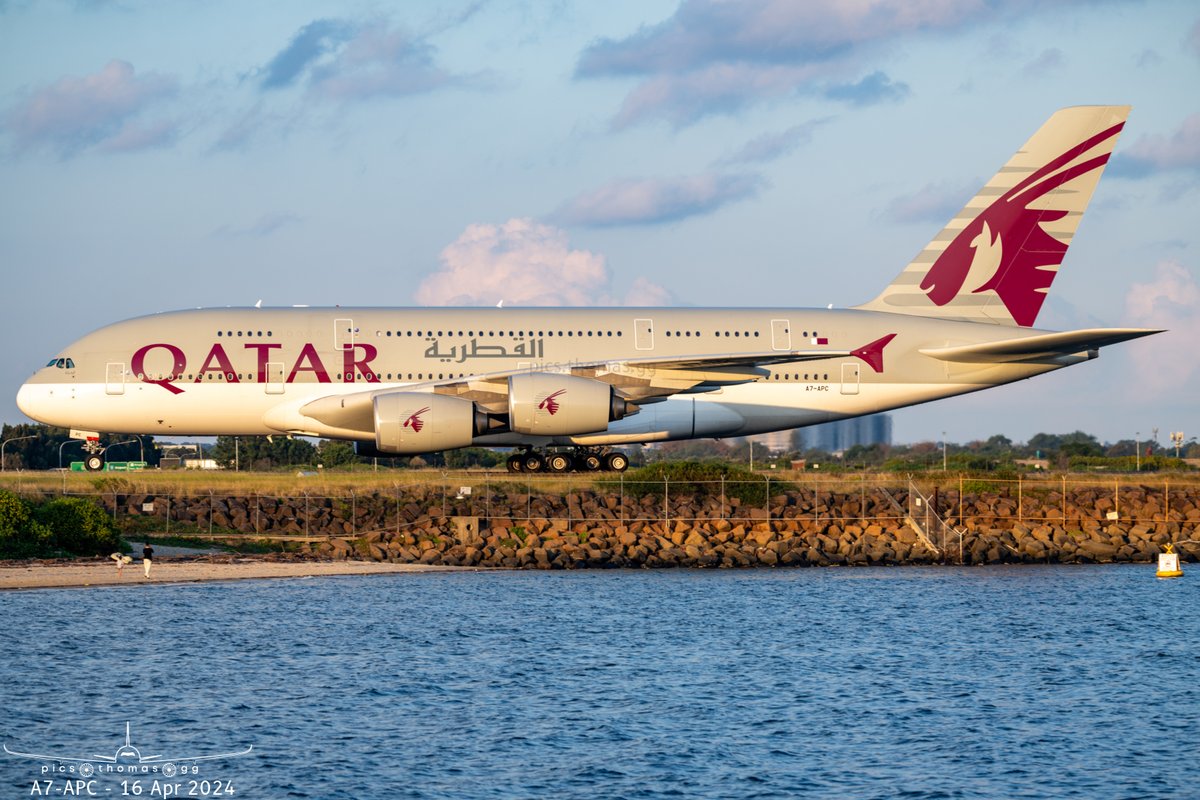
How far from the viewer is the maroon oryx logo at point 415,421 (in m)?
41.1

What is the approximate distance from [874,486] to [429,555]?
726 inches

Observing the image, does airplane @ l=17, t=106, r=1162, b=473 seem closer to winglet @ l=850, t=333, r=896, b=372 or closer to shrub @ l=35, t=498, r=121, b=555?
winglet @ l=850, t=333, r=896, b=372

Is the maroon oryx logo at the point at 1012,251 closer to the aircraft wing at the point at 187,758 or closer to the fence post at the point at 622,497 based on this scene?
the fence post at the point at 622,497

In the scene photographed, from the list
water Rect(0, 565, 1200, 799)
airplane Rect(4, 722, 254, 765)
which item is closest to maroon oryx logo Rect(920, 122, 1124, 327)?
water Rect(0, 565, 1200, 799)

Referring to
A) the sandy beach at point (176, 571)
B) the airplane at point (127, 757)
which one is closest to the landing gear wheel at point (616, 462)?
the sandy beach at point (176, 571)

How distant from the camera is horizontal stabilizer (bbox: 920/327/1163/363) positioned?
140 feet

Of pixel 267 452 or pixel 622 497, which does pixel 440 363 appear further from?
pixel 267 452

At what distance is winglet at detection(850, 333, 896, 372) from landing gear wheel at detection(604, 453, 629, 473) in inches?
305

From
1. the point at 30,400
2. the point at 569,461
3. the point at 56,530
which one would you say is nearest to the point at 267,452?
the point at 30,400

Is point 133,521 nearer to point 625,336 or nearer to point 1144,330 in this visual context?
point 625,336

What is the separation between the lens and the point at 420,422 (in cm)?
4116

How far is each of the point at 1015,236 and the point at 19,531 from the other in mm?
31560

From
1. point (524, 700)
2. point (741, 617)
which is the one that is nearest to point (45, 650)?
point (524, 700)

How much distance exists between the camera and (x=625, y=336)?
4450cm
